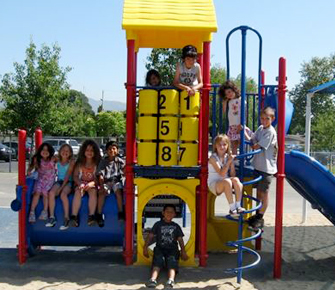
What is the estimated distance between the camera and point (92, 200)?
7020 millimetres

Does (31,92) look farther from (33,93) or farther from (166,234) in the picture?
(166,234)

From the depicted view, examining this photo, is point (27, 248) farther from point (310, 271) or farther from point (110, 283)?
point (310, 271)

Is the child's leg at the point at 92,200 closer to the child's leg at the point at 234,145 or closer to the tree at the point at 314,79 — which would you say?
the child's leg at the point at 234,145

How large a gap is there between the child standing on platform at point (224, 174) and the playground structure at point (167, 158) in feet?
0.63

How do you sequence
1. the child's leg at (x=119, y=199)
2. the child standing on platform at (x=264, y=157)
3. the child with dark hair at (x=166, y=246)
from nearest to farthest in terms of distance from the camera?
the child with dark hair at (x=166, y=246), the child standing on platform at (x=264, y=157), the child's leg at (x=119, y=199)

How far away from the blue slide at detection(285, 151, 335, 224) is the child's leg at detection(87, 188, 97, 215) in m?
2.86

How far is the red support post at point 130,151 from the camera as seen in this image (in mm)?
6797

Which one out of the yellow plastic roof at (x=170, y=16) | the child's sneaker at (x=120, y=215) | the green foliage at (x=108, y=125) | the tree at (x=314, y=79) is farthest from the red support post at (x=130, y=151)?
the tree at (x=314, y=79)

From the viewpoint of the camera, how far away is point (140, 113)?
22.0ft

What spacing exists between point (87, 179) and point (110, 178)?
13.4 inches

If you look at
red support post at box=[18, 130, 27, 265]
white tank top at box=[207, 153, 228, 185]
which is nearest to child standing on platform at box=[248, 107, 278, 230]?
white tank top at box=[207, 153, 228, 185]

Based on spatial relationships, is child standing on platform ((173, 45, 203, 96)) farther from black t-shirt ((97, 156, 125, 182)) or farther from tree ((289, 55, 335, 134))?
tree ((289, 55, 335, 134))

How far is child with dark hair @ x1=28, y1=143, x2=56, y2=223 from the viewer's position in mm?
7074

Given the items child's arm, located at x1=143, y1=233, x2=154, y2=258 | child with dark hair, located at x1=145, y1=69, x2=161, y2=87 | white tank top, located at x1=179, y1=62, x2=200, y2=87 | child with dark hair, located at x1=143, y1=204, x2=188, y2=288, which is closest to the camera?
child with dark hair, located at x1=143, y1=204, x2=188, y2=288
